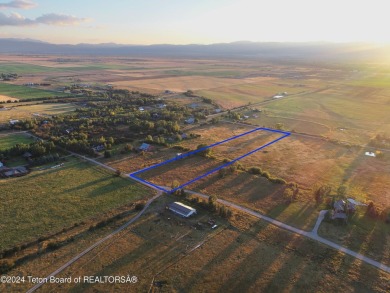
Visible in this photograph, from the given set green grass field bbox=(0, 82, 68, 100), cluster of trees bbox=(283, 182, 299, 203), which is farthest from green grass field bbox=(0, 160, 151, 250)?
green grass field bbox=(0, 82, 68, 100)

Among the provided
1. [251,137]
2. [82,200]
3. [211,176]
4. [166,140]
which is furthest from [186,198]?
[251,137]

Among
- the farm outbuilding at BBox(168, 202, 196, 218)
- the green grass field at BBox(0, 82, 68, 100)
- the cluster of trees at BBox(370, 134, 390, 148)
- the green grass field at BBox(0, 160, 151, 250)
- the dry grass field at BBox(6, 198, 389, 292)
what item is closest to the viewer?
the dry grass field at BBox(6, 198, 389, 292)

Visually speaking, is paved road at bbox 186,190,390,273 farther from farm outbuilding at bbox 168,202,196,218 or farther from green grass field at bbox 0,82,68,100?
green grass field at bbox 0,82,68,100

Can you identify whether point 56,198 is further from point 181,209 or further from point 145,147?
point 145,147

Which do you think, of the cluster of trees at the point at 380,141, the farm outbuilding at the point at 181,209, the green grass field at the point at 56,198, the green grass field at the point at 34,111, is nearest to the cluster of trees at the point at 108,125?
the green grass field at the point at 34,111

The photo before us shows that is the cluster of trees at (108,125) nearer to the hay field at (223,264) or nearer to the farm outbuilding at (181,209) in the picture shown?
the farm outbuilding at (181,209)
